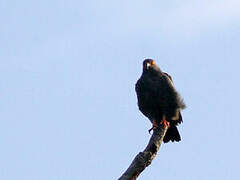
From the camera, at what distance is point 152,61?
12438 millimetres

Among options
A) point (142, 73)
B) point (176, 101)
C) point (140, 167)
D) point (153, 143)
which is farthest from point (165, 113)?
point (140, 167)

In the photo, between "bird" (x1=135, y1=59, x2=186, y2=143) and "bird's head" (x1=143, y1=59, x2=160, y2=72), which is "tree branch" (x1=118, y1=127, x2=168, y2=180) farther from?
"bird's head" (x1=143, y1=59, x2=160, y2=72)

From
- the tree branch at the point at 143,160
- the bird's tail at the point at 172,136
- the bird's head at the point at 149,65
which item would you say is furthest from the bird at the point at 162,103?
the tree branch at the point at 143,160

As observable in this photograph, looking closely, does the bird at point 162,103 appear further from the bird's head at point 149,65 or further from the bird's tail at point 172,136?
Answer: the bird's head at point 149,65

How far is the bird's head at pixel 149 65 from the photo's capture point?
1216 cm

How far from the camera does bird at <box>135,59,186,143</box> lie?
11188 mm

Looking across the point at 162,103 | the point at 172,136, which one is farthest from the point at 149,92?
the point at 172,136

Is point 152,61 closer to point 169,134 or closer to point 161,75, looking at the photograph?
point 161,75

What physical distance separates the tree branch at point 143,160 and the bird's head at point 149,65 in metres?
4.39

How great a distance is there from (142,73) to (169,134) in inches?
64.1

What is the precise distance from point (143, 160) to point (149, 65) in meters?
5.61

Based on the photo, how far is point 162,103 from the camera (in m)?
11.3

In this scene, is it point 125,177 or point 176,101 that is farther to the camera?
point 176,101

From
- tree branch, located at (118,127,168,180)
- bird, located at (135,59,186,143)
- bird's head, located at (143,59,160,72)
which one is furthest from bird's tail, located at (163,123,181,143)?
tree branch, located at (118,127,168,180)
